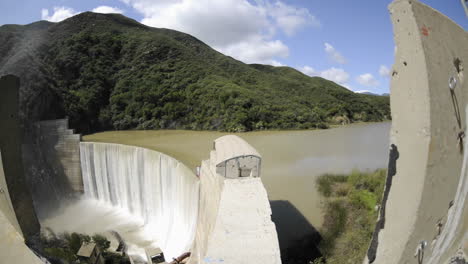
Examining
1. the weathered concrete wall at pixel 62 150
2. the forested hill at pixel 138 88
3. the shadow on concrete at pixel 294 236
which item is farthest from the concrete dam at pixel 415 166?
the forested hill at pixel 138 88

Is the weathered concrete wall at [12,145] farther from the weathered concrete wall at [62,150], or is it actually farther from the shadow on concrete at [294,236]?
the weathered concrete wall at [62,150]

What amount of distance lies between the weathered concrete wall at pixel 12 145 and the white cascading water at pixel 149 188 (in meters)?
4.16

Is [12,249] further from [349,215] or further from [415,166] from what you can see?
[349,215]

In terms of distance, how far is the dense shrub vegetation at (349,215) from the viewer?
4.40 metres

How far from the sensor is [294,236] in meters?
5.36

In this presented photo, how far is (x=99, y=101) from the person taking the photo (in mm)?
25922

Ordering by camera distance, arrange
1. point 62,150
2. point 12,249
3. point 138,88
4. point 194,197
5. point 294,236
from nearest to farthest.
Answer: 1. point 12,249
2. point 294,236
3. point 194,197
4. point 62,150
5. point 138,88

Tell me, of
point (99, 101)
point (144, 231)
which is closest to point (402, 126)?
point (144, 231)

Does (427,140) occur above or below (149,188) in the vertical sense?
above

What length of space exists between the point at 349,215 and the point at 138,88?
26610 mm

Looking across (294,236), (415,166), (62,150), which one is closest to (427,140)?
(415,166)

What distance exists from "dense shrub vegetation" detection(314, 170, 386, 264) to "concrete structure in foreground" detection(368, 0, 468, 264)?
7.70ft

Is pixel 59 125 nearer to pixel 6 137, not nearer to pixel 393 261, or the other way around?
pixel 6 137

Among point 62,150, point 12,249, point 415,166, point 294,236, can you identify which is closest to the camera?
point 12,249
